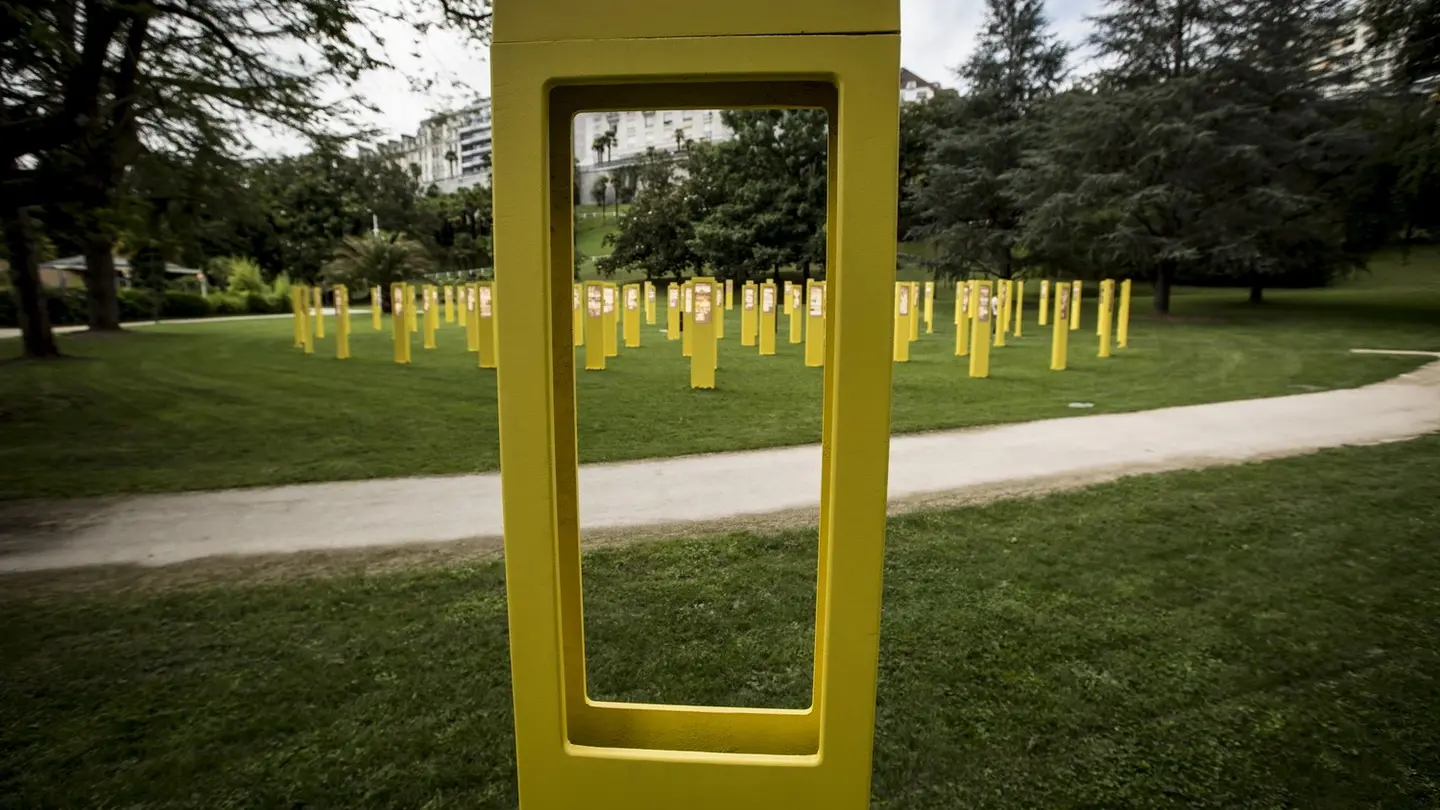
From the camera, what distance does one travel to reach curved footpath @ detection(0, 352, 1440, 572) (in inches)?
215

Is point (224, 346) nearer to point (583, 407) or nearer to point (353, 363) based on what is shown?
point (353, 363)

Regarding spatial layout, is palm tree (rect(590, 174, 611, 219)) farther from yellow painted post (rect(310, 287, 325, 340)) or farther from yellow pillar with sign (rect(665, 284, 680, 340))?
yellow painted post (rect(310, 287, 325, 340))

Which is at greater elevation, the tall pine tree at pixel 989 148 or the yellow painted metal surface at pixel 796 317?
the tall pine tree at pixel 989 148

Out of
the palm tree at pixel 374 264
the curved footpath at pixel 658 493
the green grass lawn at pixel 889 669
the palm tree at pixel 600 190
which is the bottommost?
the green grass lawn at pixel 889 669

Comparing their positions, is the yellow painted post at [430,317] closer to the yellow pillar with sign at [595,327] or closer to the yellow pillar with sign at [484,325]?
the yellow pillar with sign at [484,325]

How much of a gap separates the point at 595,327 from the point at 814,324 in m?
3.58

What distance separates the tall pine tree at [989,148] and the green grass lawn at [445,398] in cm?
1482

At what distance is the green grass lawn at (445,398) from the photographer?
7812mm

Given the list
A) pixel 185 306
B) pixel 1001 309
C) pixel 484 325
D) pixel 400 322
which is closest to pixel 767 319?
pixel 484 325

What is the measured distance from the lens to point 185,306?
35688 mm

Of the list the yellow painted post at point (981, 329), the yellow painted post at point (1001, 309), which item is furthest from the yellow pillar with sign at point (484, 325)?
the yellow painted post at point (1001, 309)

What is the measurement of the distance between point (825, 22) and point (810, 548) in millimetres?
3998

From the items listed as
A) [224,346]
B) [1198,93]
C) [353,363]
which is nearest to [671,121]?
[353,363]

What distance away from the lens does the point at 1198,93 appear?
2664 cm
